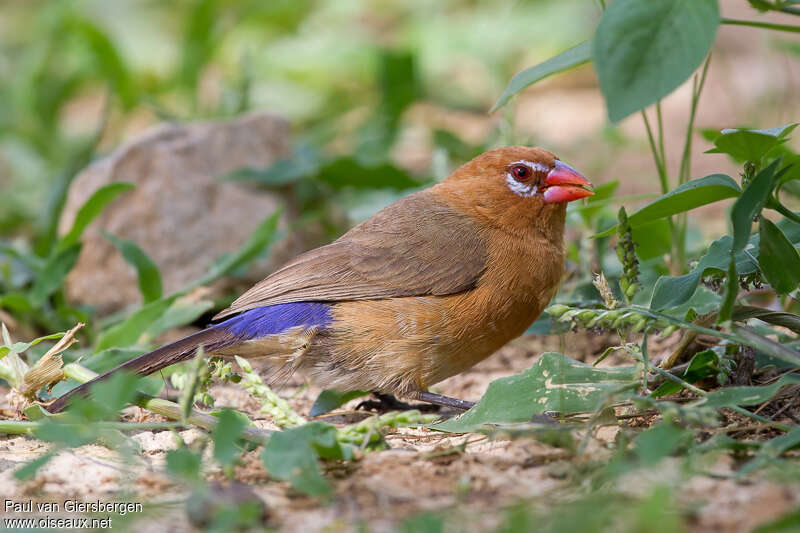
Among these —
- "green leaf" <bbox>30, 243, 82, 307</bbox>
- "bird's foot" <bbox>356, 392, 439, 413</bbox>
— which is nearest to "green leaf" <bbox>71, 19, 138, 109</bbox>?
"green leaf" <bbox>30, 243, 82, 307</bbox>

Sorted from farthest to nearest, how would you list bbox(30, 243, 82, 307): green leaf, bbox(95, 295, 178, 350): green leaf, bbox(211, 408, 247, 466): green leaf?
bbox(30, 243, 82, 307): green leaf < bbox(95, 295, 178, 350): green leaf < bbox(211, 408, 247, 466): green leaf

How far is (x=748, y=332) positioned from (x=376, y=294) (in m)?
1.63

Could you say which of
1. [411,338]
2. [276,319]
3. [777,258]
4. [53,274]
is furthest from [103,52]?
[777,258]

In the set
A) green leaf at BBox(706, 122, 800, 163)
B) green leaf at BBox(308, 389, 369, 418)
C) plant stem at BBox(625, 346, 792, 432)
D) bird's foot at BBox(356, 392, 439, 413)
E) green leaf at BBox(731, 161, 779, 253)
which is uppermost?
green leaf at BBox(706, 122, 800, 163)

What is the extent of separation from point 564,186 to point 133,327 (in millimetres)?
2088

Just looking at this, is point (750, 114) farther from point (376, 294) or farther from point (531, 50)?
point (376, 294)

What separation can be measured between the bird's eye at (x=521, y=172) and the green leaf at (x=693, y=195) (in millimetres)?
1266

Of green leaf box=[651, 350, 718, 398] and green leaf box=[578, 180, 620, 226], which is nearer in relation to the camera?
green leaf box=[651, 350, 718, 398]

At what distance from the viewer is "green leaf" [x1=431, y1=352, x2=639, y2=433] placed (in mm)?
2805

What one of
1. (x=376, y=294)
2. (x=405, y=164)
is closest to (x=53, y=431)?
(x=376, y=294)

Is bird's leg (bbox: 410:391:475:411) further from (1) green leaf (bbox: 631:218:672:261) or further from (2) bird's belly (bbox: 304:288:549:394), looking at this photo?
(1) green leaf (bbox: 631:218:672:261)

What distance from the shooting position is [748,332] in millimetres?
2408

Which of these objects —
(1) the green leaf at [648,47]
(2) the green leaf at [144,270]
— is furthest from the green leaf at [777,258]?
(2) the green leaf at [144,270]

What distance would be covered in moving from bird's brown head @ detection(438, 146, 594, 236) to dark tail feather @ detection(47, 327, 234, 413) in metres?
1.31
